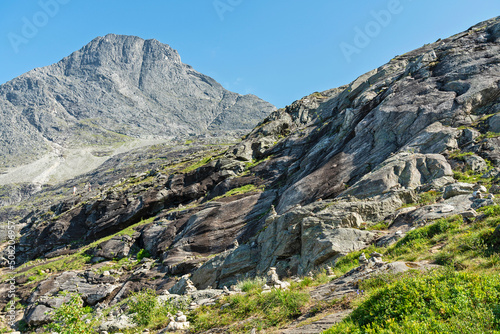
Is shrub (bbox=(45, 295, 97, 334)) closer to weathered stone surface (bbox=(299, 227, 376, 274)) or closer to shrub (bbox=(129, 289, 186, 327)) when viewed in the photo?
shrub (bbox=(129, 289, 186, 327))

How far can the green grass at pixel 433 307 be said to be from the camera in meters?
4.67

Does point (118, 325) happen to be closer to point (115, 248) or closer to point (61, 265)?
point (115, 248)

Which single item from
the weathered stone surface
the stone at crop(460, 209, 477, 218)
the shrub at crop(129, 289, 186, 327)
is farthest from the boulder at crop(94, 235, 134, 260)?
the stone at crop(460, 209, 477, 218)

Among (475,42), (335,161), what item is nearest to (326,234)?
(335,161)

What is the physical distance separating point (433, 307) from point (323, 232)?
1136 cm

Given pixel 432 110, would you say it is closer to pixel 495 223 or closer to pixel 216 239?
pixel 495 223

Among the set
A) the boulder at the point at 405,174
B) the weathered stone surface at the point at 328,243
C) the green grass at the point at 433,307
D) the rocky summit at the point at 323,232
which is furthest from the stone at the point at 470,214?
the boulder at the point at 405,174

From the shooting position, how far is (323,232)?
1669 cm

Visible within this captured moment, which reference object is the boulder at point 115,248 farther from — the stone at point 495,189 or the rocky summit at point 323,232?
the stone at point 495,189

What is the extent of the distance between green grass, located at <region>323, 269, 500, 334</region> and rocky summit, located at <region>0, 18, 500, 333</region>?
0.03 meters

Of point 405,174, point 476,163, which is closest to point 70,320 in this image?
point 405,174

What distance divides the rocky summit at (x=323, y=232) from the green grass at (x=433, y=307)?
0.03 m

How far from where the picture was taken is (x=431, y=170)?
62.6 feet

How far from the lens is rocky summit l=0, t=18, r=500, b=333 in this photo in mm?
7492
